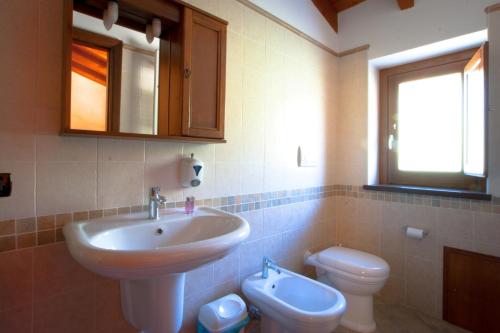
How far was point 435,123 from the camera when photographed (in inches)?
77.9

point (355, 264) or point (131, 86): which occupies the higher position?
point (131, 86)

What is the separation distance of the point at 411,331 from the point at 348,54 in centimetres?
214

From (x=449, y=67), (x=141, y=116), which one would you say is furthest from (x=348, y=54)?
(x=141, y=116)

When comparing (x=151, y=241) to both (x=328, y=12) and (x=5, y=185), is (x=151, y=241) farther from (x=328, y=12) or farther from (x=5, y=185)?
(x=328, y=12)

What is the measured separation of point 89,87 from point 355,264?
5.65 feet

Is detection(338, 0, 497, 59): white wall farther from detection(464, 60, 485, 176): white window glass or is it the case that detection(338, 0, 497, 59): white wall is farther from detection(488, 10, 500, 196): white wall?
detection(464, 60, 485, 176): white window glass

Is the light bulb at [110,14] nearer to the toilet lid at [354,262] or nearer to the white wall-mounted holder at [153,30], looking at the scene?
the white wall-mounted holder at [153,30]

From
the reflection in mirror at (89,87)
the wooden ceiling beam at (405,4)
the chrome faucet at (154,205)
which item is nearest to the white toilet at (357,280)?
→ the chrome faucet at (154,205)

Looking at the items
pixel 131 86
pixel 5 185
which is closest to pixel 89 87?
pixel 131 86

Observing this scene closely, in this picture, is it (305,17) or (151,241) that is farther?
(305,17)

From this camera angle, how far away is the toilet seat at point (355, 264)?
155 cm

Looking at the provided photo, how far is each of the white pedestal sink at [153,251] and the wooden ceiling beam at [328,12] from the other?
191cm

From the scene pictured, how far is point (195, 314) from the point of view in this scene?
4.28 ft

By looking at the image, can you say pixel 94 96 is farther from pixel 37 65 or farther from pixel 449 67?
pixel 449 67
